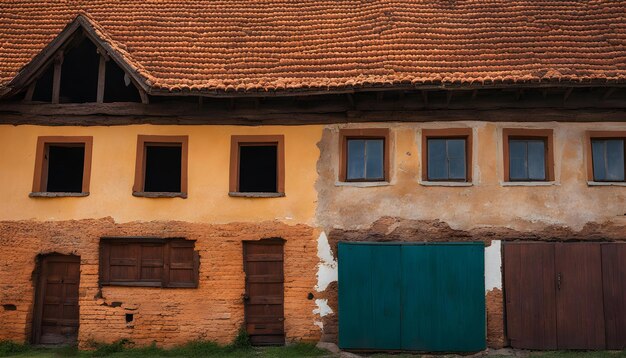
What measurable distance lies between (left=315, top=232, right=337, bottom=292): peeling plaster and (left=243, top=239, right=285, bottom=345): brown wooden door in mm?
823

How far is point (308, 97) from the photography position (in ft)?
38.2

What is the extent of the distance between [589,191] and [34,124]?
1219cm

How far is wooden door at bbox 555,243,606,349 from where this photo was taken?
→ 1071 cm

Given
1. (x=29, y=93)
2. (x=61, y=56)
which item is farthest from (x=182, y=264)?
(x=61, y=56)

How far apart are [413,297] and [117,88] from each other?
832cm

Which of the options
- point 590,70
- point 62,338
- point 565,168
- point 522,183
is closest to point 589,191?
point 565,168

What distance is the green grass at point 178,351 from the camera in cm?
1084

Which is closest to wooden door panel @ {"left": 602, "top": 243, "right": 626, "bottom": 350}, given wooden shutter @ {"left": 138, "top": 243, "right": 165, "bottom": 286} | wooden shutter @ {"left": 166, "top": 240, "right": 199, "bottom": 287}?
wooden shutter @ {"left": 166, "top": 240, "right": 199, "bottom": 287}

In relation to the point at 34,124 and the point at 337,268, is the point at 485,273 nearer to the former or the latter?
the point at 337,268

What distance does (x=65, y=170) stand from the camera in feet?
45.4

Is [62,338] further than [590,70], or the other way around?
[62,338]

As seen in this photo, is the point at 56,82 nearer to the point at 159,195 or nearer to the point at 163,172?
the point at 159,195

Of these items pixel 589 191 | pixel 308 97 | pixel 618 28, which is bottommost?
pixel 589 191

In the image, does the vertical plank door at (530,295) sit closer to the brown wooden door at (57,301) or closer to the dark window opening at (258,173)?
the dark window opening at (258,173)
